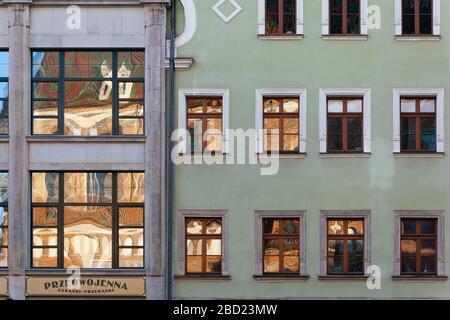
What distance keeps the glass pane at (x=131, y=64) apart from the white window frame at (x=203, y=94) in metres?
1.09

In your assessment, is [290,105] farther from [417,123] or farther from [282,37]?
[417,123]

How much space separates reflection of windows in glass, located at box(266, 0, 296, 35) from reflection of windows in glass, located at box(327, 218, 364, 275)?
182 inches

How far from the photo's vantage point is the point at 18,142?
907 inches

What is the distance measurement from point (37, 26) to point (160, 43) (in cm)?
293

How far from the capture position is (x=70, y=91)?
2339 cm

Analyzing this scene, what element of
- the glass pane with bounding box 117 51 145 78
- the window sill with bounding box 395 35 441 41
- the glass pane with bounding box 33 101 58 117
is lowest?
the glass pane with bounding box 33 101 58 117

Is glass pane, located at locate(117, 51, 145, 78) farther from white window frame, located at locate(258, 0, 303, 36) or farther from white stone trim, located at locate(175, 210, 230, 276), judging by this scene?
white stone trim, located at locate(175, 210, 230, 276)

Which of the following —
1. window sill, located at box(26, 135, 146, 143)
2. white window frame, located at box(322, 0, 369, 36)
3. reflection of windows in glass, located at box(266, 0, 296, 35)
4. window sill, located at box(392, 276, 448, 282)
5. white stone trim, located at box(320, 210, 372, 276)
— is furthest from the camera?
reflection of windows in glass, located at box(266, 0, 296, 35)

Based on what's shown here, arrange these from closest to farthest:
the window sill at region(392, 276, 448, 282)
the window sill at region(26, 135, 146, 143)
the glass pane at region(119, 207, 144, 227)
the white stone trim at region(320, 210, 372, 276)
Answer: the window sill at region(392, 276, 448, 282), the white stone trim at region(320, 210, 372, 276), the window sill at region(26, 135, 146, 143), the glass pane at region(119, 207, 144, 227)

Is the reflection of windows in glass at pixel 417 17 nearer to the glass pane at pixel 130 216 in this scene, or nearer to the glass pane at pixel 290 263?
the glass pane at pixel 290 263

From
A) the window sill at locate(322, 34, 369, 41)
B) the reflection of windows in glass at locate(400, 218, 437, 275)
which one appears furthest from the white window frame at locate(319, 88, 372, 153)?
the reflection of windows in glass at locate(400, 218, 437, 275)

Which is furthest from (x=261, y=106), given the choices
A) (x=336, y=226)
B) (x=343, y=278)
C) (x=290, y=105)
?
(x=343, y=278)

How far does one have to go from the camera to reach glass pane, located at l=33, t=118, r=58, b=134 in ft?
76.7
